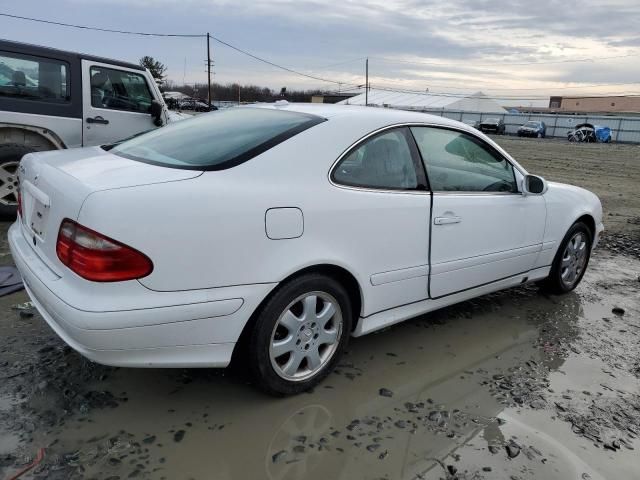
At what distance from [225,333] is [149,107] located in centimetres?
515

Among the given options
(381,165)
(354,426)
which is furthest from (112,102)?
(354,426)

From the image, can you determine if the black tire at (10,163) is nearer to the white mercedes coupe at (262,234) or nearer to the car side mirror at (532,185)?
the white mercedes coupe at (262,234)

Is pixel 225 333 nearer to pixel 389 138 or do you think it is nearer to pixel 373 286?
pixel 373 286

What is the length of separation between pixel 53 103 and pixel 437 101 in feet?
239

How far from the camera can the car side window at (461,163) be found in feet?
11.2

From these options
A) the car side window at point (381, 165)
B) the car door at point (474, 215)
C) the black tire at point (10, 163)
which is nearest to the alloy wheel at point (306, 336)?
the car side window at point (381, 165)

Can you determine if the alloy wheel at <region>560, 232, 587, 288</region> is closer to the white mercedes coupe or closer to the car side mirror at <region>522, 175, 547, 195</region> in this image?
the car side mirror at <region>522, 175, 547, 195</region>

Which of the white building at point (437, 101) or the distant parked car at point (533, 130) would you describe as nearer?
the distant parked car at point (533, 130)

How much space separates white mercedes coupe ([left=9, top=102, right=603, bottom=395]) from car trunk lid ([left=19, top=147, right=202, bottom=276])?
1cm

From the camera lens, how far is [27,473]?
7.23ft

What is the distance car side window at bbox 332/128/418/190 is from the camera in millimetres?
2945

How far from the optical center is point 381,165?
3.15 meters

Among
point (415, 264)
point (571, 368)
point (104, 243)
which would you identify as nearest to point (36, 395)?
point (104, 243)

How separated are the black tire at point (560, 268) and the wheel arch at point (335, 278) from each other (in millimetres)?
2321
